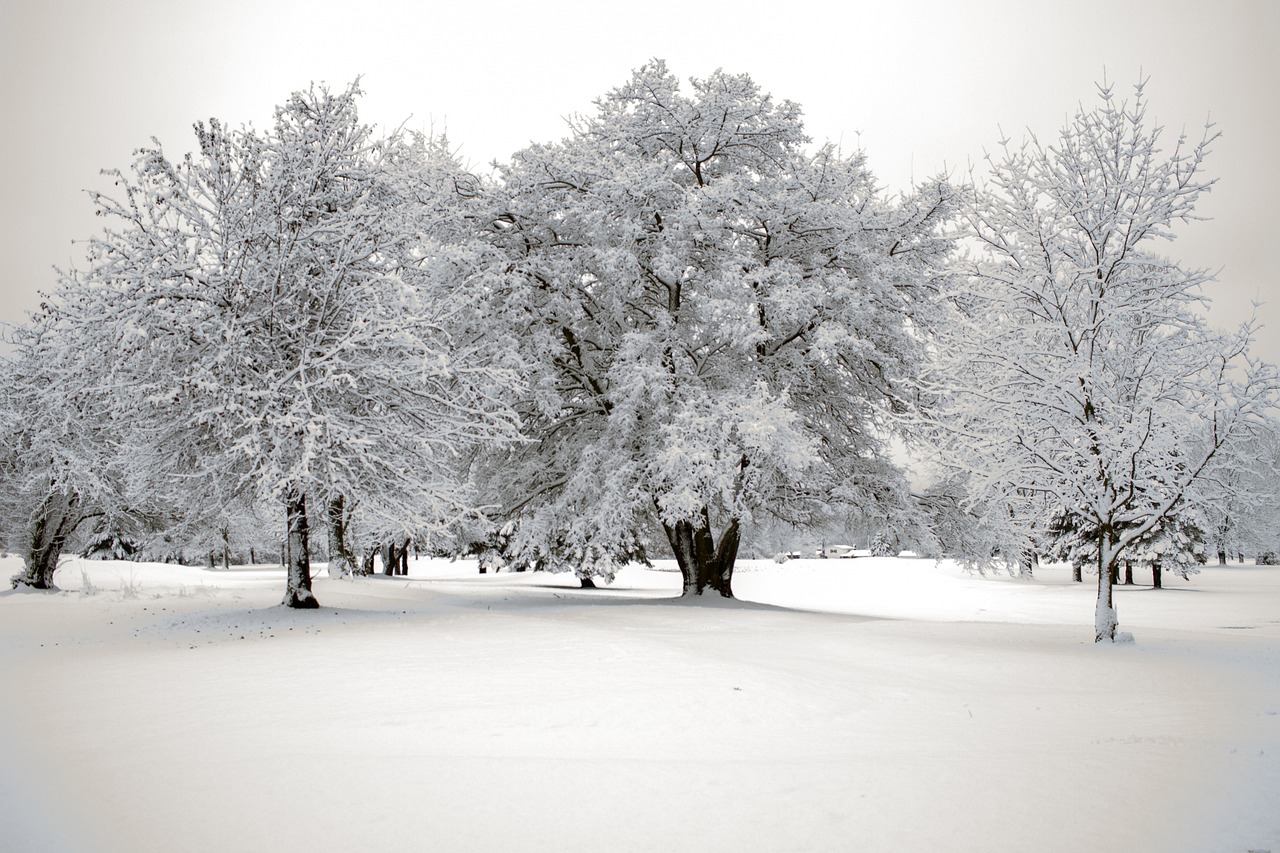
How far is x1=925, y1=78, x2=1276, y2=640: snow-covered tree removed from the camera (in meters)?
12.0

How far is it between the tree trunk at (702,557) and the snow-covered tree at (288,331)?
6588 mm

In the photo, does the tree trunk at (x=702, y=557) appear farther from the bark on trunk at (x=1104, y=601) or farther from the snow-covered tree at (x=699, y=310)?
the bark on trunk at (x=1104, y=601)

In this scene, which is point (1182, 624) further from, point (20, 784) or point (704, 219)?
point (20, 784)

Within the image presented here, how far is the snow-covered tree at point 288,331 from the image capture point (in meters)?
13.5

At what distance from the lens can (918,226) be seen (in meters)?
19.8

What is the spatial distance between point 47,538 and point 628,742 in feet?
87.2

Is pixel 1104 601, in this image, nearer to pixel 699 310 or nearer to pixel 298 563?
pixel 699 310

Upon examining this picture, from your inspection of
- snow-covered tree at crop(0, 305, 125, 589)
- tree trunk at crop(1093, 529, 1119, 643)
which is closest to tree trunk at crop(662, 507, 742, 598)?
tree trunk at crop(1093, 529, 1119, 643)

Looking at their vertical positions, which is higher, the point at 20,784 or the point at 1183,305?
the point at 1183,305

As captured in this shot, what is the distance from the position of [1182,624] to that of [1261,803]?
20.5 meters

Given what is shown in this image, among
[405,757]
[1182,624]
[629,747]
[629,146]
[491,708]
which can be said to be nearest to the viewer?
[405,757]

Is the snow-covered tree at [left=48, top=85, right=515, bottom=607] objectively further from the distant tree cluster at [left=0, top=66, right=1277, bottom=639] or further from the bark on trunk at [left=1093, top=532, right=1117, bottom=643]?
the bark on trunk at [left=1093, top=532, right=1117, bottom=643]

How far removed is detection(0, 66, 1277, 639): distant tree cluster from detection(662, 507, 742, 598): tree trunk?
95 millimetres

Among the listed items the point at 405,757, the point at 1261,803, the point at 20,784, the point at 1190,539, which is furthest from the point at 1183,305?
the point at 1190,539
